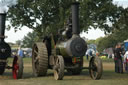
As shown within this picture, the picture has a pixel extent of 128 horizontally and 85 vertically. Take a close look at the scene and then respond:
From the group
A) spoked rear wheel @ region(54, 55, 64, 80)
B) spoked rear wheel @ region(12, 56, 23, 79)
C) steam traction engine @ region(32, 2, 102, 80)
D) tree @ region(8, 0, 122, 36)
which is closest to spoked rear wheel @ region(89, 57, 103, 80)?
steam traction engine @ region(32, 2, 102, 80)

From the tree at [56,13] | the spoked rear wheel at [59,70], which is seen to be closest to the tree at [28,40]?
the tree at [56,13]

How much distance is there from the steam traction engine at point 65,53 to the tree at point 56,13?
7189 mm

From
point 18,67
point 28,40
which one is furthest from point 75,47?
→ point 28,40

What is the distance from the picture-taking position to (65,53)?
356 inches

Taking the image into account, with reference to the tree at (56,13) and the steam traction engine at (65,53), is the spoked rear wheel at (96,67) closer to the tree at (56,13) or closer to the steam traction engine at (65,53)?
the steam traction engine at (65,53)

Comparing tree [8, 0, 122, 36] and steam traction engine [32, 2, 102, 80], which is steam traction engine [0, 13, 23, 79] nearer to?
steam traction engine [32, 2, 102, 80]

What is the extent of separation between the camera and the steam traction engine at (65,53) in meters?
8.45

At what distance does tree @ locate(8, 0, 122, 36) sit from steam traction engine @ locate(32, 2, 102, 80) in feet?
23.6

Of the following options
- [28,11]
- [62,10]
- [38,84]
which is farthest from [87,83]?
[28,11]

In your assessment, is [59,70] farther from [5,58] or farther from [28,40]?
[28,40]

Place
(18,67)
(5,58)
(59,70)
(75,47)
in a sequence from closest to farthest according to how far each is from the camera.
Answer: (59,70), (75,47), (18,67), (5,58)

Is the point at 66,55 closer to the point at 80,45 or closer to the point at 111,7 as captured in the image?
the point at 80,45

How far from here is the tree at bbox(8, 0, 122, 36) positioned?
17.8 meters

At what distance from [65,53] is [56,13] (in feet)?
35.4
